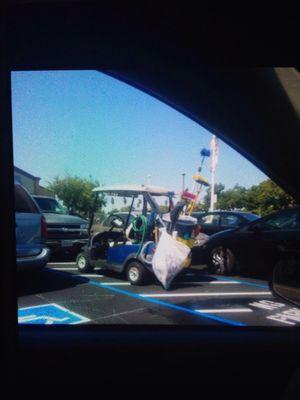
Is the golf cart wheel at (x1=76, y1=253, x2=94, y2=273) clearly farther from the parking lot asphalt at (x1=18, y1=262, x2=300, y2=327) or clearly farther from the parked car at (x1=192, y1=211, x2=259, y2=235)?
the parked car at (x1=192, y1=211, x2=259, y2=235)

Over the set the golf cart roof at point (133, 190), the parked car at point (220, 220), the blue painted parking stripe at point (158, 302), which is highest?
the golf cart roof at point (133, 190)

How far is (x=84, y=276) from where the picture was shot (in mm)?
6930

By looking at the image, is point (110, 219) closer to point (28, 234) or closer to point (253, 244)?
point (28, 234)

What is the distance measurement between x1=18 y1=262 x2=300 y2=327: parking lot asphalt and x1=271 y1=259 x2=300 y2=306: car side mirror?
0.35 meters

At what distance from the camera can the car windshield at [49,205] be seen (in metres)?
8.56

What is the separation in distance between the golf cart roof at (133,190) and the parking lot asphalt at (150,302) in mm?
1890

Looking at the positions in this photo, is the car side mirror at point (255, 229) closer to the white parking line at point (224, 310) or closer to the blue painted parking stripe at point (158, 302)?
the white parking line at point (224, 310)

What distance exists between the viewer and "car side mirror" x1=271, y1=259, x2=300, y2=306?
3.57 metres

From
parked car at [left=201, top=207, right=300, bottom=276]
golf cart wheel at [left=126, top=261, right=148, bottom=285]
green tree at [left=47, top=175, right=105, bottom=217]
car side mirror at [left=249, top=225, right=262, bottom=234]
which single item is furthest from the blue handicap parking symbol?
green tree at [left=47, top=175, right=105, bottom=217]

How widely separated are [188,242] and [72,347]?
3.85 metres

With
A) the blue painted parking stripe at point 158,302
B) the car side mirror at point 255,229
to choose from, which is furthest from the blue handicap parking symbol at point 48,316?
the car side mirror at point 255,229

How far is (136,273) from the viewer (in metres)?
A: 5.96

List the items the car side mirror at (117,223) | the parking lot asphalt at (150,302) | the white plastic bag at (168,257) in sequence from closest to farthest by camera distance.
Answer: the parking lot asphalt at (150,302)
the white plastic bag at (168,257)
the car side mirror at (117,223)

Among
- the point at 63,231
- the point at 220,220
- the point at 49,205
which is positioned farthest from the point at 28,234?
the point at 220,220
